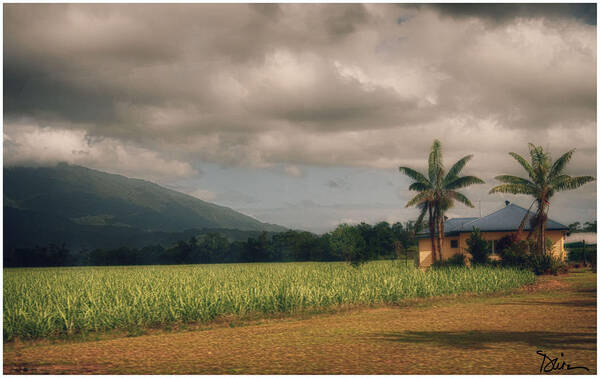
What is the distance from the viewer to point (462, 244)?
41.8m

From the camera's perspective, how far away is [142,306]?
15547 mm

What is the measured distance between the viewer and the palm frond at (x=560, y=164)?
35750 millimetres

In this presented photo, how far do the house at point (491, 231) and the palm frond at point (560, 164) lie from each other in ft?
13.8

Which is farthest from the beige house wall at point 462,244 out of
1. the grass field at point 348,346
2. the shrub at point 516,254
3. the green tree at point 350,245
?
the grass field at point 348,346

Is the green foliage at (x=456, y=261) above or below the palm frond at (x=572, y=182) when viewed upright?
below

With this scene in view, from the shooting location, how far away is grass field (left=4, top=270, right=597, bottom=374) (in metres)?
9.53

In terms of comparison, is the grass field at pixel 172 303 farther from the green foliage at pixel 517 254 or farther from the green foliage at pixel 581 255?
the green foliage at pixel 581 255

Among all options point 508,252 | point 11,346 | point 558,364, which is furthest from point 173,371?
point 508,252

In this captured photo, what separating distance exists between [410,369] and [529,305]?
12.3 m

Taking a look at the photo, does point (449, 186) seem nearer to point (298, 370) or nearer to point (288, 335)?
point (288, 335)

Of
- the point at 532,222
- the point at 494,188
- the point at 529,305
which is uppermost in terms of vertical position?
the point at 494,188

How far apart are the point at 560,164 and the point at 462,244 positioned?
10.1m

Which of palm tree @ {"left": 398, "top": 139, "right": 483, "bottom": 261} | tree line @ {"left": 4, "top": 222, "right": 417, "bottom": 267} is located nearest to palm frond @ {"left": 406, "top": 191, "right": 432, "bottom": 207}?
palm tree @ {"left": 398, "top": 139, "right": 483, "bottom": 261}

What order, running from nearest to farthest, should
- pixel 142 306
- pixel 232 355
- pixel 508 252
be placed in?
1. pixel 232 355
2. pixel 142 306
3. pixel 508 252
